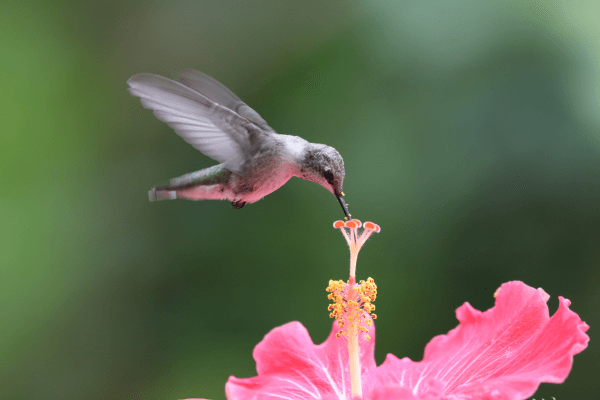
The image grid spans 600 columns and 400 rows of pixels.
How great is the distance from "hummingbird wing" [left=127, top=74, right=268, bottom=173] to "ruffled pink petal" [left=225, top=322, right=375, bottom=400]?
303mm

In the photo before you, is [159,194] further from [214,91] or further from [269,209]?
[269,209]

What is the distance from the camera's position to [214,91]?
920 mm

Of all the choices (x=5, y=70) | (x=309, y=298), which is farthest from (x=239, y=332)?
(x=5, y=70)

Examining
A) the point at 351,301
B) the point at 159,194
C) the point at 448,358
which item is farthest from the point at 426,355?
the point at 159,194

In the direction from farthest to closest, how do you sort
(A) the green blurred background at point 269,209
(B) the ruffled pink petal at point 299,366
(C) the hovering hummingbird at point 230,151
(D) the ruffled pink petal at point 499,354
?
(A) the green blurred background at point 269,209 < (B) the ruffled pink petal at point 299,366 < (C) the hovering hummingbird at point 230,151 < (D) the ruffled pink petal at point 499,354

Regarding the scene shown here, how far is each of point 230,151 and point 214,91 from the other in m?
0.18

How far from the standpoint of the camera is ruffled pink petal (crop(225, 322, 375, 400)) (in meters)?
0.81

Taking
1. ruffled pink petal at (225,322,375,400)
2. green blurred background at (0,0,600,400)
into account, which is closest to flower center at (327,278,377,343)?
ruffled pink petal at (225,322,375,400)

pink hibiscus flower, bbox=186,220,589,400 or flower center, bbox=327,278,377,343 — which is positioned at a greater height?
flower center, bbox=327,278,377,343

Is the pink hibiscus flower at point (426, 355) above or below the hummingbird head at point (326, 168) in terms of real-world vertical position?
below

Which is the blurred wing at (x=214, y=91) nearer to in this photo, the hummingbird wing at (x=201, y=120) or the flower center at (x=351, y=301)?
the hummingbird wing at (x=201, y=120)

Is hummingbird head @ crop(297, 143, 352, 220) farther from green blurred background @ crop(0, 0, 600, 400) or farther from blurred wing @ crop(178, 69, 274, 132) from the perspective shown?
green blurred background @ crop(0, 0, 600, 400)

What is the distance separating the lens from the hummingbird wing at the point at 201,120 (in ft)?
2.27

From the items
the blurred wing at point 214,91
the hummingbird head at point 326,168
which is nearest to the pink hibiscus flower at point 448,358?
the hummingbird head at point 326,168
